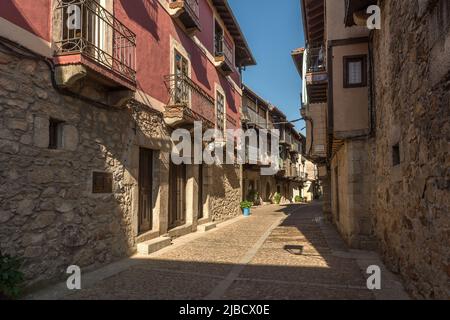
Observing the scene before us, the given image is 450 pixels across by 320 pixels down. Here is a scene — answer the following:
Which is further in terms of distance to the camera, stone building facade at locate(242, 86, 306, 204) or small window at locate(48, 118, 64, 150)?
stone building facade at locate(242, 86, 306, 204)

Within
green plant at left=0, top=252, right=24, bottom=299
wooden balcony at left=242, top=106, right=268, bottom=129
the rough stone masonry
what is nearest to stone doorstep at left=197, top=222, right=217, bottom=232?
the rough stone masonry

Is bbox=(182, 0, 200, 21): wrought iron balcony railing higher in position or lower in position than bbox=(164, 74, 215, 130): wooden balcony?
higher

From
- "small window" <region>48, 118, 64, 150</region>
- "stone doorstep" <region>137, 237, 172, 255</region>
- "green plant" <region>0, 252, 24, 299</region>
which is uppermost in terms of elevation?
"small window" <region>48, 118, 64, 150</region>

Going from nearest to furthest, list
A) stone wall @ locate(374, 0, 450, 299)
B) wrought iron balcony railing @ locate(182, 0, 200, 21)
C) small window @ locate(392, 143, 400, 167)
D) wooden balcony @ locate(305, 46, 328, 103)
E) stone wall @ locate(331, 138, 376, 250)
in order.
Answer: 1. stone wall @ locate(374, 0, 450, 299)
2. small window @ locate(392, 143, 400, 167)
3. stone wall @ locate(331, 138, 376, 250)
4. wrought iron balcony railing @ locate(182, 0, 200, 21)
5. wooden balcony @ locate(305, 46, 328, 103)

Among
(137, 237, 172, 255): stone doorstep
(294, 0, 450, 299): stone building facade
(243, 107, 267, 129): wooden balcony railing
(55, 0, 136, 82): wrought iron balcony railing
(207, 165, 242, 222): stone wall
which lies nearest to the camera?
(294, 0, 450, 299): stone building facade

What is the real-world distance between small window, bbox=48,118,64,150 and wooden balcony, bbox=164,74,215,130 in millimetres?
3760

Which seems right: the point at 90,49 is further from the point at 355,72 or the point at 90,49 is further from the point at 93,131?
the point at 355,72

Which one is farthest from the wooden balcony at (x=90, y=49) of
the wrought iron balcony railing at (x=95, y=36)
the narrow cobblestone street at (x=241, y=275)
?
the narrow cobblestone street at (x=241, y=275)

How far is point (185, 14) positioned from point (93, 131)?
5322 millimetres

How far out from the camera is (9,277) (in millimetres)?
4016

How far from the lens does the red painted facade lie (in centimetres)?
497

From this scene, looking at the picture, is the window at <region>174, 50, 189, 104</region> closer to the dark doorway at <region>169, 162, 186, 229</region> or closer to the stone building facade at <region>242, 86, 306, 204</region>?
the dark doorway at <region>169, 162, 186, 229</region>

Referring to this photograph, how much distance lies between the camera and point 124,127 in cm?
720
